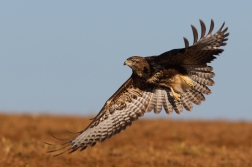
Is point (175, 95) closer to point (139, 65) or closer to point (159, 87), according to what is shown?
point (159, 87)

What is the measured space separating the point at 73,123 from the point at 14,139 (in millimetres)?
3586

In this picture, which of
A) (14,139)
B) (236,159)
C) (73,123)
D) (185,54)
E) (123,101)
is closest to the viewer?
(185,54)

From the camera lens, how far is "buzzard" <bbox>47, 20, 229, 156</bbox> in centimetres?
1322

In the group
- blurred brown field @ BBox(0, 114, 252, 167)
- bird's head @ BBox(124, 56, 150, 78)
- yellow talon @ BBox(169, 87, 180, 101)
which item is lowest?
blurred brown field @ BBox(0, 114, 252, 167)

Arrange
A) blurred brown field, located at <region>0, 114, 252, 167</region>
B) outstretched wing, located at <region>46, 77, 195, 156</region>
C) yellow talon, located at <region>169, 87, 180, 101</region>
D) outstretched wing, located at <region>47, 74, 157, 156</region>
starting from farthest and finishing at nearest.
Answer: blurred brown field, located at <region>0, 114, 252, 167</region> → outstretched wing, located at <region>46, 77, 195, 156</region> → outstretched wing, located at <region>47, 74, 157, 156</region> → yellow talon, located at <region>169, 87, 180, 101</region>

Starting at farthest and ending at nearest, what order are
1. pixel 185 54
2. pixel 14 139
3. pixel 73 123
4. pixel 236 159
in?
pixel 73 123
pixel 14 139
pixel 236 159
pixel 185 54

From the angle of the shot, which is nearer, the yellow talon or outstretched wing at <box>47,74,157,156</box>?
the yellow talon

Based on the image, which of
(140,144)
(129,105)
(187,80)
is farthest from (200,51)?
(140,144)

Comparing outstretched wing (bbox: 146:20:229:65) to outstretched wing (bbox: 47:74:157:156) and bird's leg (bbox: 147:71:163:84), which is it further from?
outstretched wing (bbox: 47:74:157:156)

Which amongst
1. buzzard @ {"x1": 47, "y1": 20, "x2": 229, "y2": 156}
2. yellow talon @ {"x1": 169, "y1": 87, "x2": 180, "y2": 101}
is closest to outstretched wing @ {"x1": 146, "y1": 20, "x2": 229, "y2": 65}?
buzzard @ {"x1": 47, "y1": 20, "x2": 229, "y2": 156}

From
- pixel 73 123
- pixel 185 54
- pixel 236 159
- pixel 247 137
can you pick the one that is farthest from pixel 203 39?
pixel 73 123

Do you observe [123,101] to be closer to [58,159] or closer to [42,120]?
[58,159]

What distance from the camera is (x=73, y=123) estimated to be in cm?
2259

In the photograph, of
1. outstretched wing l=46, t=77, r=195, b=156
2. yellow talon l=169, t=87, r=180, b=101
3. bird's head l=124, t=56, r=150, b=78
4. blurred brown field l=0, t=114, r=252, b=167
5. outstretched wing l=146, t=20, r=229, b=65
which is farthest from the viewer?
blurred brown field l=0, t=114, r=252, b=167
